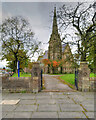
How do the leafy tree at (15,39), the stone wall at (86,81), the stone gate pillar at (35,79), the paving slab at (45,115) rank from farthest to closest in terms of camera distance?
the leafy tree at (15,39), the stone wall at (86,81), the stone gate pillar at (35,79), the paving slab at (45,115)

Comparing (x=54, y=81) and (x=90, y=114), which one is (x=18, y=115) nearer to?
(x=90, y=114)

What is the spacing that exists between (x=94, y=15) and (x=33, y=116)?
948 centimetres

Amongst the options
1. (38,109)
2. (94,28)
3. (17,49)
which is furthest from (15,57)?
(38,109)

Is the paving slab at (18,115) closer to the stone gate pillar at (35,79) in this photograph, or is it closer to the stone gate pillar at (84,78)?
the stone gate pillar at (35,79)

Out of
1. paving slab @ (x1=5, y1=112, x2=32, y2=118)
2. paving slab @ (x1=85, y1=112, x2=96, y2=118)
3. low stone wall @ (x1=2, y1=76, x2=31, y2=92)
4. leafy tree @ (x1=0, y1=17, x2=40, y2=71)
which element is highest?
leafy tree @ (x1=0, y1=17, x2=40, y2=71)

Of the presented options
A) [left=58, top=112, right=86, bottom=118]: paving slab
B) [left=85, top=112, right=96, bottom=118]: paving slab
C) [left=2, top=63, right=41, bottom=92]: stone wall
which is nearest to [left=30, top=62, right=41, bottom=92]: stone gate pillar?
[left=2, top=63, right=41, bottom=92]: stone wall

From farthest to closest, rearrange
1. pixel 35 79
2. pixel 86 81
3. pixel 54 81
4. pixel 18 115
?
pixel 54 81 < pixel 86 81 < pixel 35 79 < pixel 18 115

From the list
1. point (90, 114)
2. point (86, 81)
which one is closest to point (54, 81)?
point (86, 81)

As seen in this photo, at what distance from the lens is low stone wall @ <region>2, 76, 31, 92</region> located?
252 inches

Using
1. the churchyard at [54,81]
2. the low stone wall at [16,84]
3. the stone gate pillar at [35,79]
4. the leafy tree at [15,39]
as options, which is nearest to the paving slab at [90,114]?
the churchyard at [54,81]

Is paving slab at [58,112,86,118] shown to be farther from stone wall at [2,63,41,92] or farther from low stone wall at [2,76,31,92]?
low stone wall at [2,76,31,92]

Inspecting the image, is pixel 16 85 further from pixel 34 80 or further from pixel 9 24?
pixel 9 24

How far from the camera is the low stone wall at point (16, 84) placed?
21.0ft

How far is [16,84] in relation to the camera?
6.45 m
